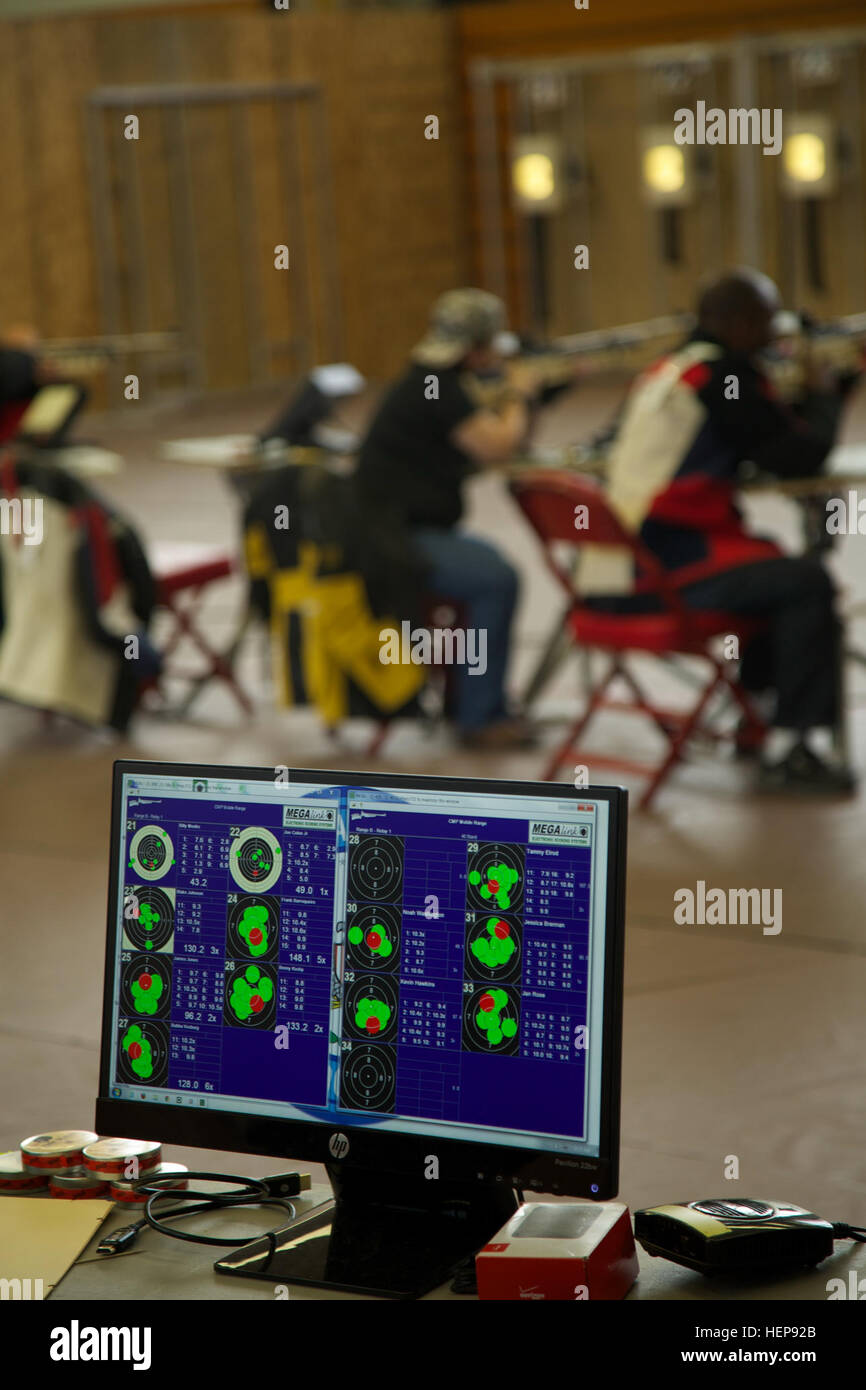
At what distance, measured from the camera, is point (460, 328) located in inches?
251

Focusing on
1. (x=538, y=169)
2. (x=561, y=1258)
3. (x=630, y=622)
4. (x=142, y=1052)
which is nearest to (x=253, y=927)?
(x=142, y=1052)

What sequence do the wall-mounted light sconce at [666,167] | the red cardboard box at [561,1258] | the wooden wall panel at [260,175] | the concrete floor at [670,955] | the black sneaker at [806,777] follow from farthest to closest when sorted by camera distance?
the wall-mounted light sconce at [666,167] < the wooden wall panel at [260,175] < the black sneaker at [806,777] < the concrete floor at [670,955] < the red cardboard box at [561,1258]

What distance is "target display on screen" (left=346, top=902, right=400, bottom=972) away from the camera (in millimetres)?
1827

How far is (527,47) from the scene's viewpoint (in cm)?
1766

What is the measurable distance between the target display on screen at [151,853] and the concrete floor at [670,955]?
150cm

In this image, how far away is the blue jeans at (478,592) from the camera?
629 cm

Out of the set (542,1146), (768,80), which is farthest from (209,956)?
(768,80)

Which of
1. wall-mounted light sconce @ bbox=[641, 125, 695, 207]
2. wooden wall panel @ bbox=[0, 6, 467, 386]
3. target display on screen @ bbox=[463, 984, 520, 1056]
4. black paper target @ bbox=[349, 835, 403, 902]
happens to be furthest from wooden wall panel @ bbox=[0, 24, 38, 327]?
target display on screen @ bbox=[463, 984, 520, 1056]
